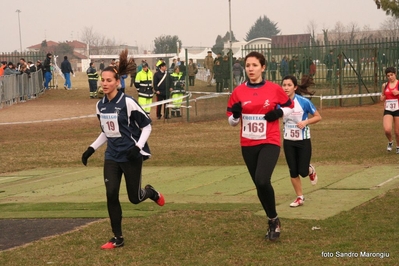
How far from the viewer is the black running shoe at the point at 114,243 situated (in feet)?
26.1

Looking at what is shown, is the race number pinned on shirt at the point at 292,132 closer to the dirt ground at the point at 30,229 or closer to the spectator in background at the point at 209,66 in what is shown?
the dirt ground at the point at 30,229

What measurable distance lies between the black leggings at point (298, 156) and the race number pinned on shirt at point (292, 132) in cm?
5

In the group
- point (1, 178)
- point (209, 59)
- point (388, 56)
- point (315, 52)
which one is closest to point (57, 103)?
point (209, 59)

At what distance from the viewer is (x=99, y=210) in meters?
10.5

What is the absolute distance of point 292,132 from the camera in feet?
33.3

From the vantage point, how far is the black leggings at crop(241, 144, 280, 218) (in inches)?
311

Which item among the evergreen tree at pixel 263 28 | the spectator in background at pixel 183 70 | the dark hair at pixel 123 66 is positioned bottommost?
the spectator in background at pixel 183 70

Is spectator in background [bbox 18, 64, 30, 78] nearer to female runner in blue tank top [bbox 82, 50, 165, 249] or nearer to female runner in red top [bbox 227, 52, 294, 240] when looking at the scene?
female runner in blue tank top [bbox 82, 50, 165, 249]

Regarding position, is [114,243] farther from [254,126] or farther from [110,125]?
[254,126]

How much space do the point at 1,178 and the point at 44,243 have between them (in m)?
7.26

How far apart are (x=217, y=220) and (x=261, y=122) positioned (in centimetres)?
180


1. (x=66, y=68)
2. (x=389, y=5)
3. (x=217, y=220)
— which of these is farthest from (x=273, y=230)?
(x=66, y=68)

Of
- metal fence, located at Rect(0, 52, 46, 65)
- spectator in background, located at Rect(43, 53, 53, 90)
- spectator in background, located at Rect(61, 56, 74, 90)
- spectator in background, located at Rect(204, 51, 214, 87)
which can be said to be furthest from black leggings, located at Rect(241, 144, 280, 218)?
metal fence, located at Rect(0, 52, 46, 65)

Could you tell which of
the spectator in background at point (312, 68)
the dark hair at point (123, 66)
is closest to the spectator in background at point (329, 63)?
the spectator in background at point (312, 68)
